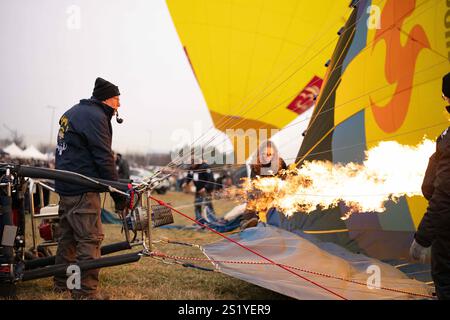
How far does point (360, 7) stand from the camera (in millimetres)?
4785

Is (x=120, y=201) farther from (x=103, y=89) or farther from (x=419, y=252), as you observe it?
(x=419, y=252)

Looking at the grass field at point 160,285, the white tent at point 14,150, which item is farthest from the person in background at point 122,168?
the white tent at point 14,150

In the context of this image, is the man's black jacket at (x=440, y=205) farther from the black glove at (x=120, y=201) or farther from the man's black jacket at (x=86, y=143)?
the man's black jacket at (x=86, y=143)

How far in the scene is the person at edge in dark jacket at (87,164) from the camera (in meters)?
3.34

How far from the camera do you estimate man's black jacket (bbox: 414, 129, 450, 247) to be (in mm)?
2691

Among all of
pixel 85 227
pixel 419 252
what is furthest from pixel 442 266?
pixel 85 227

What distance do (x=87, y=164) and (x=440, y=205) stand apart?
95.0 inches

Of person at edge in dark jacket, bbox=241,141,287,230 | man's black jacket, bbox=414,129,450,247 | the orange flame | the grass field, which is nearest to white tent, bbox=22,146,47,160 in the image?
person at edge in dark jacket, bbox=241,141,287,230

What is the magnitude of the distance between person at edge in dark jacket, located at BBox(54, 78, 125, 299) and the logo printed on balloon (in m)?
2.44

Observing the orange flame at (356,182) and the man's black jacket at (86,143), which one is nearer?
the man's black jacket at (86,143)

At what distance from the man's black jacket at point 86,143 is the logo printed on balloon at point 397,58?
247 centimetres

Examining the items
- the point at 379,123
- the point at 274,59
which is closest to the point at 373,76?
the point at 379,123

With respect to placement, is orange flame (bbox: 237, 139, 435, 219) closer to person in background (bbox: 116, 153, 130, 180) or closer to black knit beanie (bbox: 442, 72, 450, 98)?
black knit beanie (bbox: 442, 72, 450, 98)
